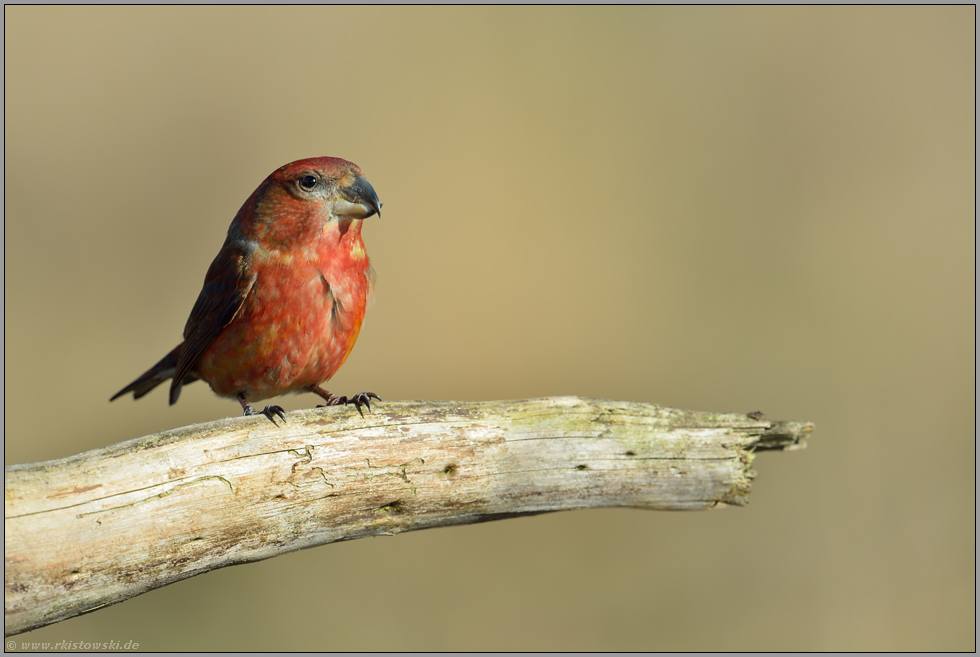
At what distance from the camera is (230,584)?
18.7ft

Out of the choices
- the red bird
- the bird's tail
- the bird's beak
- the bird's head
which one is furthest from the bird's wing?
the bird's beak

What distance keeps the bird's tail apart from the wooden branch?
1.55 meters

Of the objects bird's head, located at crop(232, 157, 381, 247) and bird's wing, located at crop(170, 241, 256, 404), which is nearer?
bird's head, located at crop(232, 157, 381, 247)

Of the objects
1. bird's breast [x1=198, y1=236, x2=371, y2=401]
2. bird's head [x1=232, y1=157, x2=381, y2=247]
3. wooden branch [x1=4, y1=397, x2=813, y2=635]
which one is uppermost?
bird's head [x1=232, y1=157, x2=381, y2=247]

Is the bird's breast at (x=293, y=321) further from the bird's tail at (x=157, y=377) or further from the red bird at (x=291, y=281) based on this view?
the bird's tail at (x=157, y=377)

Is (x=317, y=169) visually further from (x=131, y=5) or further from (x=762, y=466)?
(x=762, y=466)

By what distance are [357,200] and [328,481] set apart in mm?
1318

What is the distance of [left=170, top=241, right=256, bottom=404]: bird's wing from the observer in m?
3.45

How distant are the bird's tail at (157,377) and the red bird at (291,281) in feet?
2.18

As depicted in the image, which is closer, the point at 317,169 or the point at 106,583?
the point at 106,583

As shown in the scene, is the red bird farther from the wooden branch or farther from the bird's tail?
the bird's tail

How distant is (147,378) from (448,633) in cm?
327

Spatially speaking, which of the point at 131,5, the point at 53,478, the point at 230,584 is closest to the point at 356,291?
the point at 53,478

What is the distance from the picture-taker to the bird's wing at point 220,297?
3445 millimetres
